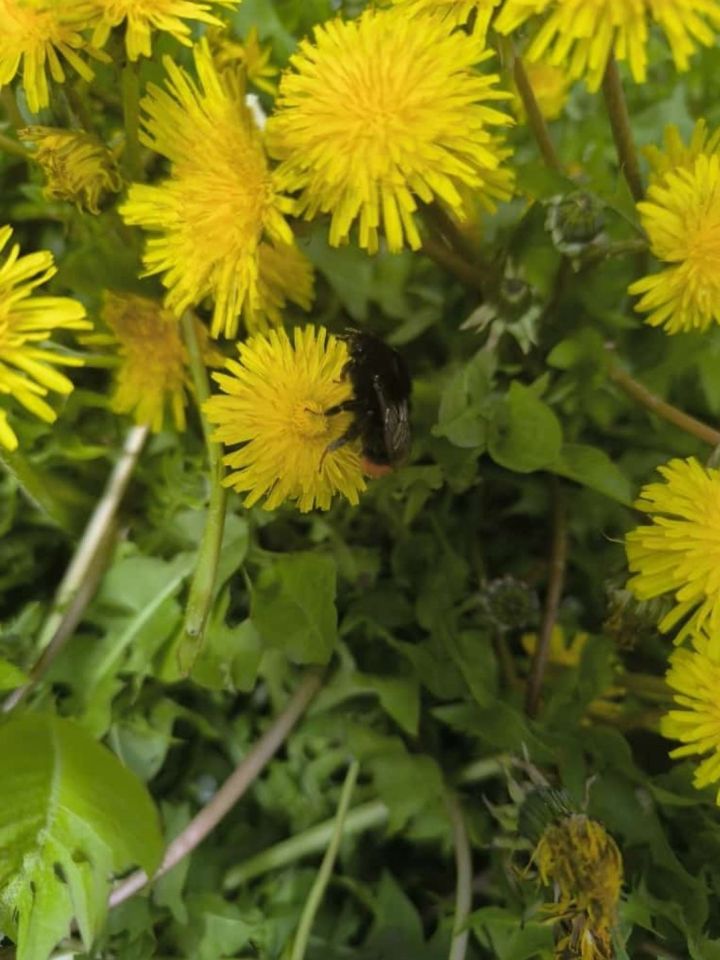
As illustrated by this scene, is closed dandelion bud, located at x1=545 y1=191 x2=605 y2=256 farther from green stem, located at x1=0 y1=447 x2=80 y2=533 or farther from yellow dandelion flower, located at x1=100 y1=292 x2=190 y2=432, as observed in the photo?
green stem, located at x1=0 y1=447 x2=80 y2=533

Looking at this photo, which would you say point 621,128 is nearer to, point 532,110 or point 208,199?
point 532,110

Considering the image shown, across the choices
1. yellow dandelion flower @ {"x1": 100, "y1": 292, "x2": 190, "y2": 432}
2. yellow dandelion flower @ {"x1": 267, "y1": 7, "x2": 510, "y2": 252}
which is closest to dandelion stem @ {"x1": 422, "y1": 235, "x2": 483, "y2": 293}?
yellow dandelion flower @ {"x1": 267, "y1": 7, "x2": 510, "y2": 252}

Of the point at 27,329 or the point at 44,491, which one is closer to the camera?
the point at 27,329

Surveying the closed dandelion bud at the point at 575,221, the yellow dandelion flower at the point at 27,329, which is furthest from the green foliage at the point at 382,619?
the yellow dandelion flower at the point at 27,329

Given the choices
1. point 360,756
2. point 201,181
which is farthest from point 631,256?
point 360,756

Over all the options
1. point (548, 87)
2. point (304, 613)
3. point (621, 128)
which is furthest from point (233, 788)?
point (548, 87)

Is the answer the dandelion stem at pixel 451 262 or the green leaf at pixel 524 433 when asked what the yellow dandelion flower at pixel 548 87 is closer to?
the dandelion stem at pixel 451 262
